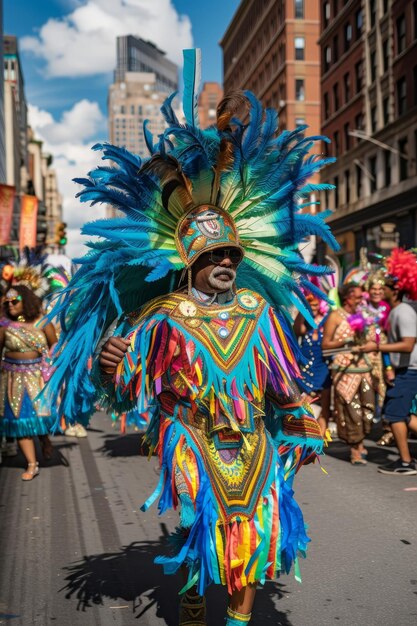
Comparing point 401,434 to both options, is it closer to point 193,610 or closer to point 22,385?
point 22,385

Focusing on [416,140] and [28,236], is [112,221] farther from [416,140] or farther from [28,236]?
[416,140]

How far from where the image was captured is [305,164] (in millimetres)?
4121

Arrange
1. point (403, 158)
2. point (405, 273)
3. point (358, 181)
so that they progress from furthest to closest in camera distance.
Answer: point (358, 181), point (403, 158), point (405, 273)

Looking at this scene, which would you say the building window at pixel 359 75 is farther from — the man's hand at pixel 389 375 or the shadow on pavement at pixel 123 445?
the shadow on pavement at pixel 123 445

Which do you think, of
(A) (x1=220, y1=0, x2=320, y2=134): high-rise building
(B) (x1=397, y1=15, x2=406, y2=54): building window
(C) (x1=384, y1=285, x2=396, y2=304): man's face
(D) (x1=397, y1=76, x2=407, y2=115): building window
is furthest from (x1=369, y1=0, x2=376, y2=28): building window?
(C) (x1=384, y1=285, x2=396, y2=304): man's face

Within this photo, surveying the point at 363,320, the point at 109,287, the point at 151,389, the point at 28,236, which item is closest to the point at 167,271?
the point at 109,287

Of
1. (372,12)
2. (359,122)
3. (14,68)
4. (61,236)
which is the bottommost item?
(61,236)

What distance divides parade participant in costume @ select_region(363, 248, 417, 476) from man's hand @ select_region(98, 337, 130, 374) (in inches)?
200

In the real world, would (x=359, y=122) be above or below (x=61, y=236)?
above

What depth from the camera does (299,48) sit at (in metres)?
61.9

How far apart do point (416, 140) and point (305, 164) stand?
3183 cm

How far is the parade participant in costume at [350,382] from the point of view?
29.6ft

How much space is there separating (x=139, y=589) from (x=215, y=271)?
220cm

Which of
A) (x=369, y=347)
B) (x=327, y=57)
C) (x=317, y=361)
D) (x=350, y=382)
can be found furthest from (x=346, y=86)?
(x=369, y=347)
